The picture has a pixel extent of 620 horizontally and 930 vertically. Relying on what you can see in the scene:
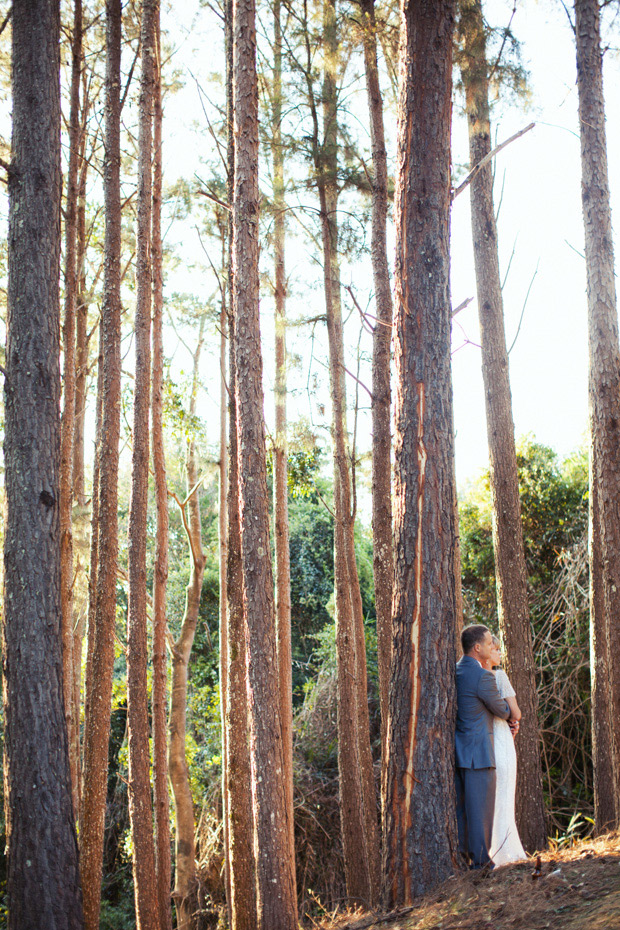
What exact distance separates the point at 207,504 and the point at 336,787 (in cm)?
1111

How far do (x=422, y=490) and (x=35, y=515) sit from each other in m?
2.42

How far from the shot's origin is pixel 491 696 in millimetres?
4465

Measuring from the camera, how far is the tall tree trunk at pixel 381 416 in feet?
26.3

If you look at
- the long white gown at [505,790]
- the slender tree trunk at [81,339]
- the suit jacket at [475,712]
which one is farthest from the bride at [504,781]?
the slender tree trunk at [81,339]

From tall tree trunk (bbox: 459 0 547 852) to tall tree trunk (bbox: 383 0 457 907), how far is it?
2.91 m

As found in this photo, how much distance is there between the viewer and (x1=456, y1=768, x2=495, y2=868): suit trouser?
14.2 feet

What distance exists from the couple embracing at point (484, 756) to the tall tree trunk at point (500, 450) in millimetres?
2111

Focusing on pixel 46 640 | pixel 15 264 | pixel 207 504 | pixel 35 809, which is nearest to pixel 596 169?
pixel 15 264

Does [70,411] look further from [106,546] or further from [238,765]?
[238,765]

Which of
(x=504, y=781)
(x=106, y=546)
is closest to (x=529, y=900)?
(x=504, y=781)

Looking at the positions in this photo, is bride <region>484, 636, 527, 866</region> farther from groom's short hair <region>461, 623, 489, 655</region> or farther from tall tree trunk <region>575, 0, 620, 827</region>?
tall tree trunk <region>575, 0, 620, 827</region>

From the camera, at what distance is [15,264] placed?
489cm

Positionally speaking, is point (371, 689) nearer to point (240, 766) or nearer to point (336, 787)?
point (336, 787)

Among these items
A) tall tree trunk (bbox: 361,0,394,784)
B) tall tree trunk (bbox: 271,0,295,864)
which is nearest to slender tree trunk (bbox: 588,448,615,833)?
tall tree trunk (bbox: 361,0,394,784)
